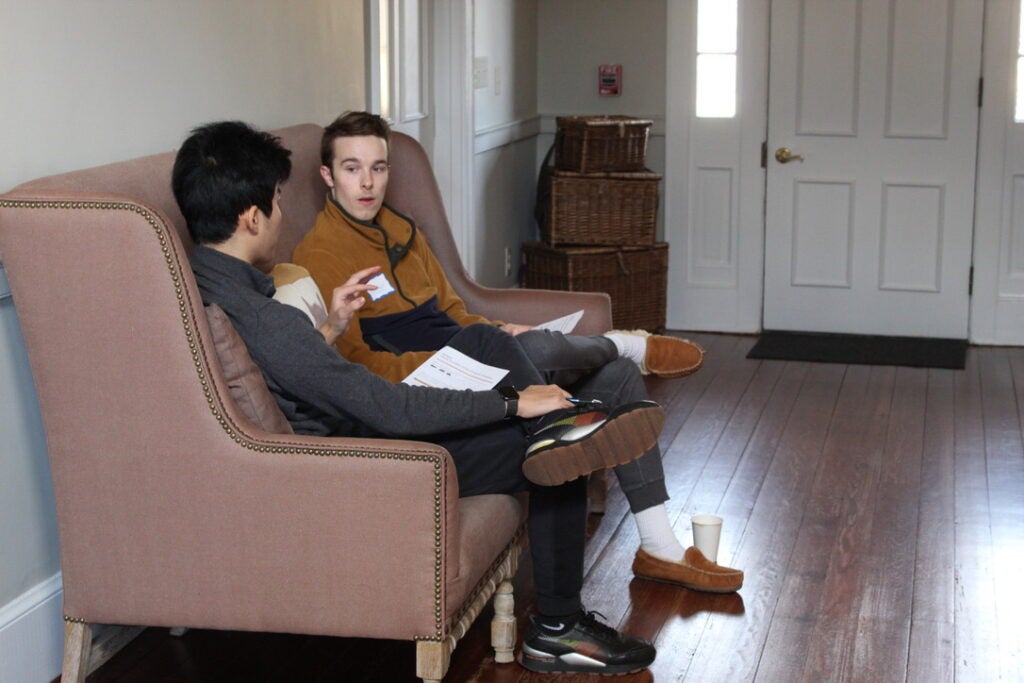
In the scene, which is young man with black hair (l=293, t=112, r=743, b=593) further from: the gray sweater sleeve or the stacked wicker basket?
the stacked wicker basket

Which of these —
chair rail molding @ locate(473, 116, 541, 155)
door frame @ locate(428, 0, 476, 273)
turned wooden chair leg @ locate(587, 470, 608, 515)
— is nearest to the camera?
turned wooden chair leg @ locate(587, 470, 608, 515)

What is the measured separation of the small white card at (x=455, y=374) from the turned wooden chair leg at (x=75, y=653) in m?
0.77

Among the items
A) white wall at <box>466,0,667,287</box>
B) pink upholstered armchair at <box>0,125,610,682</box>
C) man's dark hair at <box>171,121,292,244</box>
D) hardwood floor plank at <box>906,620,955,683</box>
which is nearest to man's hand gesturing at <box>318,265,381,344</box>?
man's dark hair at <box>171,121,292,244</box>

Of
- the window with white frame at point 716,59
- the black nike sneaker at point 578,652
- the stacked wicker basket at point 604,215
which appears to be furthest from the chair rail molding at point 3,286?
the window with white frame at point 716,59

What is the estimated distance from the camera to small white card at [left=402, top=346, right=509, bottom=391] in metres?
2.64

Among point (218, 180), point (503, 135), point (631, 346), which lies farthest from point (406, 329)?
point (503, 135)

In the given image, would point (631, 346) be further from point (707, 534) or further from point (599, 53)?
point (599, 53)

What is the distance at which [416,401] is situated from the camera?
2346 mm

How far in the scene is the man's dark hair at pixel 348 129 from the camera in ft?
10.1

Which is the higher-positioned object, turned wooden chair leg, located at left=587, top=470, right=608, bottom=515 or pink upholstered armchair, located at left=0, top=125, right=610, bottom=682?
pink upholstered armchair, located at left=0, top=125, right=610, bottom=682

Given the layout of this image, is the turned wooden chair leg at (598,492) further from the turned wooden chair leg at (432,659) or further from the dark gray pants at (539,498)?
the turned wooden chair leg at (432,659)

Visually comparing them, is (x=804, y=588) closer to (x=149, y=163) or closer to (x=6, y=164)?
(x=149, y=163)

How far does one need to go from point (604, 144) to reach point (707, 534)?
2.61 metres

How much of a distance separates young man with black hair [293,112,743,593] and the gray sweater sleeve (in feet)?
1.74
